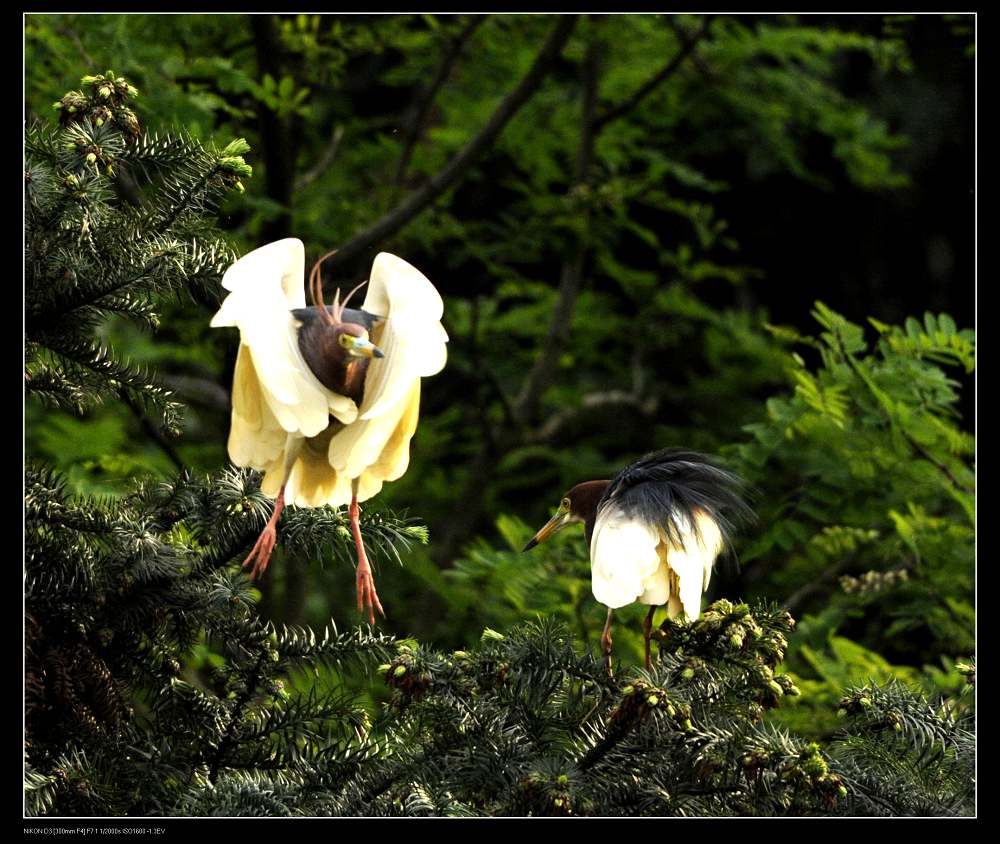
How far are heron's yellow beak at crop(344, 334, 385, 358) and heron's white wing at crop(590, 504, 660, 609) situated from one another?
0.47 meters

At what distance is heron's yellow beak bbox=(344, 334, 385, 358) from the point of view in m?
1.48

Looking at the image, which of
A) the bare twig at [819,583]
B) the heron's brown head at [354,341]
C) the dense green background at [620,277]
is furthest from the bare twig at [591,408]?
the heron's brown head at [354,341]

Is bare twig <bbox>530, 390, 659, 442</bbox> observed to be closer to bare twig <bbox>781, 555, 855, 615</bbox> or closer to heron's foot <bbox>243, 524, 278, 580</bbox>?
bare twig <bbox>781, 555, 855, 615</bbox>

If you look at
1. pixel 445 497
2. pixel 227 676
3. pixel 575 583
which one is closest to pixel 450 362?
pixel 445 497

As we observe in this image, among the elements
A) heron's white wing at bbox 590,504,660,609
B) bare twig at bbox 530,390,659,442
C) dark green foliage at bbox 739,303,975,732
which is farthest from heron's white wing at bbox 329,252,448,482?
bare twig at bbox 530,390,659,442

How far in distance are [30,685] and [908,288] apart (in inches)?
212

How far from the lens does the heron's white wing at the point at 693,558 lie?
1.73m

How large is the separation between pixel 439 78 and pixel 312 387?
2815 millimetres

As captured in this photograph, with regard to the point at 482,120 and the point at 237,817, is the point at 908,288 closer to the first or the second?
the point at 482,120

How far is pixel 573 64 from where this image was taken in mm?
5254

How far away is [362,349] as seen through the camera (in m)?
1.48

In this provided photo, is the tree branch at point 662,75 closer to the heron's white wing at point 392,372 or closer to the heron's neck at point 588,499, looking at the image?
the heron's neck at point 588,499

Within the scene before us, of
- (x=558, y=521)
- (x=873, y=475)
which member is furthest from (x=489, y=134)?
(x=558, y=521)

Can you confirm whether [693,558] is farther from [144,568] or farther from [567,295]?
[567,295]
